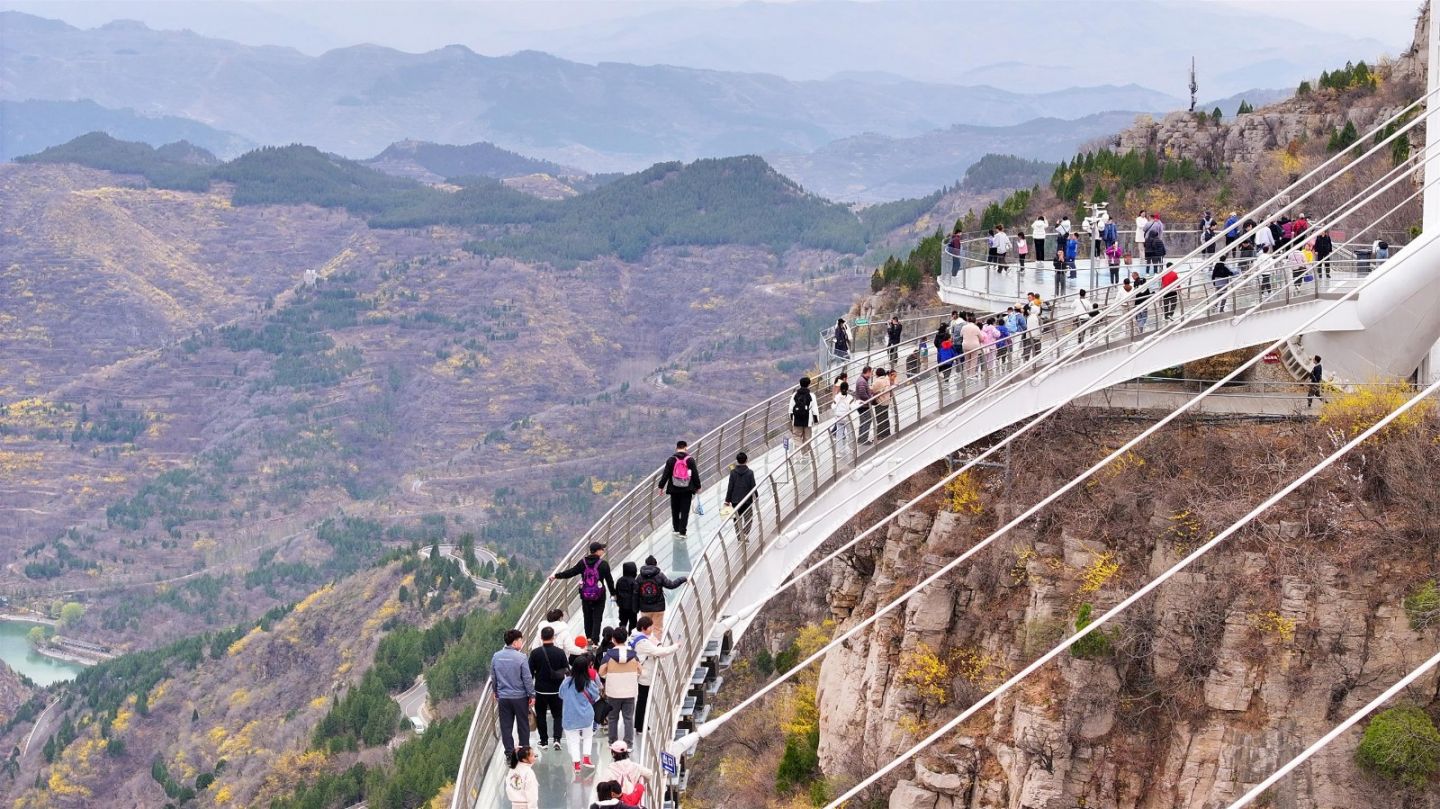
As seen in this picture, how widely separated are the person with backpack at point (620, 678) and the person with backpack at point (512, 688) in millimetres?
1065

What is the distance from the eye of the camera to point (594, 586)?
23453 millimetres

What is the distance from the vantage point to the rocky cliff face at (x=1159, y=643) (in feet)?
100

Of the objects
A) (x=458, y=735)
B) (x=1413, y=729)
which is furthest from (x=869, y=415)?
(x=458, y=735)

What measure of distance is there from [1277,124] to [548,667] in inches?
1836

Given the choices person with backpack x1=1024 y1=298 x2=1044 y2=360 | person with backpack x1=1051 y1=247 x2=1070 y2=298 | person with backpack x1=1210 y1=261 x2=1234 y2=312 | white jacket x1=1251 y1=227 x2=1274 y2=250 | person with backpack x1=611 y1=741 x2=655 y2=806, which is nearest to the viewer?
person with backpack x1=611 y1=741 x2=655 y2=806

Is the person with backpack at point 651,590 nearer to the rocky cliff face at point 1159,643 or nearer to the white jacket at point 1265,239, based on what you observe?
the rocky cliff face at point 1159,643

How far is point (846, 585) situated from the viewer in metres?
42.0

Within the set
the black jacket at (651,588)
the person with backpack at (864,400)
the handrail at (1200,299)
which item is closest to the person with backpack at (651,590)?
the black jacket at (651,588)

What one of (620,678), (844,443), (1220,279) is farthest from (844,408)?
(620,678)

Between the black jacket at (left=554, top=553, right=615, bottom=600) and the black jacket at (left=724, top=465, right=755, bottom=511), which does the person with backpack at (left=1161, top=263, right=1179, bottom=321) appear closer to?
the black jacket at (left=724, top=465, right=755, bottom=511)

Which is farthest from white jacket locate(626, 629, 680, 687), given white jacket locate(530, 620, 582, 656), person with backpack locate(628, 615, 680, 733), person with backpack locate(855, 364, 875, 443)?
person with backpack locate(855, 364, 875, 443)

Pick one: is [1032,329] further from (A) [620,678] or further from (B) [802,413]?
(A) [620,678]

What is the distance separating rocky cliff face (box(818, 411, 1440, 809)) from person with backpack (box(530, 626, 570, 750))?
547 inches

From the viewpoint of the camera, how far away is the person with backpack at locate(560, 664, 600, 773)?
2091 cm
